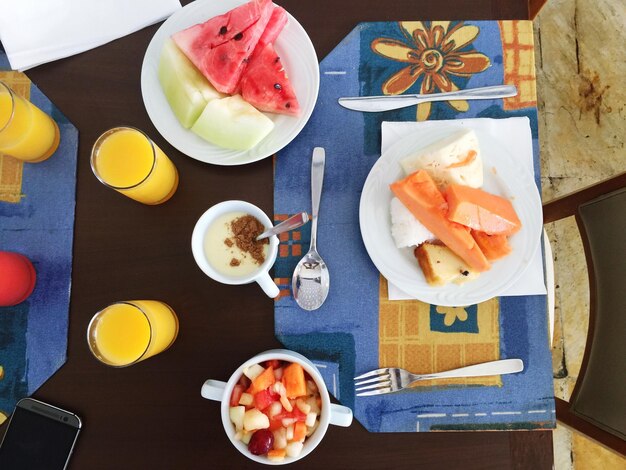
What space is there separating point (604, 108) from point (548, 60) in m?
0.27

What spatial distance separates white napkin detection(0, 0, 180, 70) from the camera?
1.00 metres

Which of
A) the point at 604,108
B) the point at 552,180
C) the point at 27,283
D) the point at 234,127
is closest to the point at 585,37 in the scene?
the point at 604,108

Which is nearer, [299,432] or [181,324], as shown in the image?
[299,432]

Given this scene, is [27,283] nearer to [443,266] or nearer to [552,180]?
[443,266]

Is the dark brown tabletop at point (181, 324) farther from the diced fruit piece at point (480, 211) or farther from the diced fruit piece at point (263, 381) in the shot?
the diced fruit piece at point (480, 211)

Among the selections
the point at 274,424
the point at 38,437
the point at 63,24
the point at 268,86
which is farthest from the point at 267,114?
the point at 38,437

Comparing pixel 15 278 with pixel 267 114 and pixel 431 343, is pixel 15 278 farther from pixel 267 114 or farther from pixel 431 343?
pixel 431 343

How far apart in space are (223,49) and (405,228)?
1.62 ft

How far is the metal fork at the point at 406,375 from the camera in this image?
941 mm

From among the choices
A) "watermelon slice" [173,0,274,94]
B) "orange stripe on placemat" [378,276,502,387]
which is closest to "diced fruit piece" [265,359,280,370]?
"orange stripe on placemat" [378,276,502,387]

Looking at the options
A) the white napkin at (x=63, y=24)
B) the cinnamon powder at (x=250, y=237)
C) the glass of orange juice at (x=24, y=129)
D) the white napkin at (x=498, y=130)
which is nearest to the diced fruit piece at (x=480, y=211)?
the white napkin at (x=498, y=130)

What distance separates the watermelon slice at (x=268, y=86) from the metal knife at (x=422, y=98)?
0.45 ft

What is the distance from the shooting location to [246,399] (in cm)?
84

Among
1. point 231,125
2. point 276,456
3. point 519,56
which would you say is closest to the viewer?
point 276,456
